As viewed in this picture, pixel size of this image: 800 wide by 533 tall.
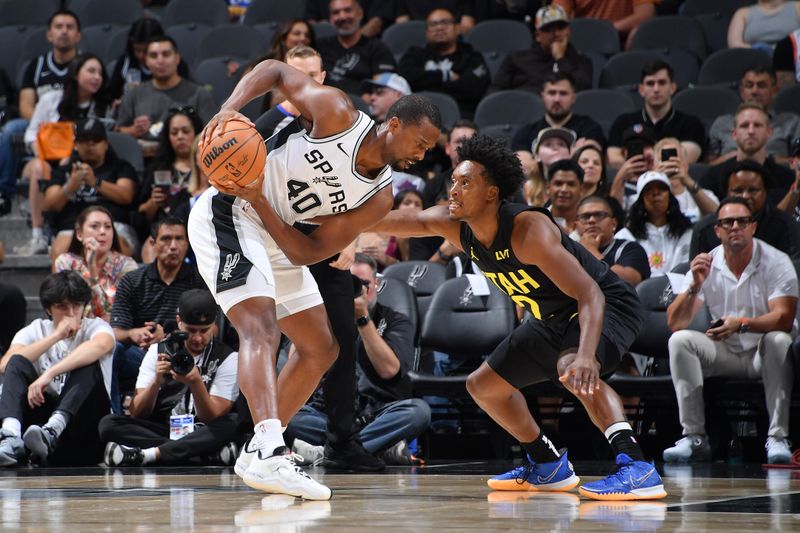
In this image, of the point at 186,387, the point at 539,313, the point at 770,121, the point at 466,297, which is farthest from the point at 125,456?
the point at 770,121

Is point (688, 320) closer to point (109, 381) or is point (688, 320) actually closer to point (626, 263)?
point (626, 263)

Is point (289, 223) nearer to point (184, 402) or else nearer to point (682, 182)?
point (184, 402)

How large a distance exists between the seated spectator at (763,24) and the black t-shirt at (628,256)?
3334 millimetres

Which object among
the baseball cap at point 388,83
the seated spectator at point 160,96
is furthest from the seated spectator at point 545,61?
the seated spectator at point 160,96

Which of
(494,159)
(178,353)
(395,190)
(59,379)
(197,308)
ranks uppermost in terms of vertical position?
(395,190)

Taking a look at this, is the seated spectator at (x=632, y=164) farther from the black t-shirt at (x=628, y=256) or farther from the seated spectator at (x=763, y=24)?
the seated spectator at (x=763, y=24)

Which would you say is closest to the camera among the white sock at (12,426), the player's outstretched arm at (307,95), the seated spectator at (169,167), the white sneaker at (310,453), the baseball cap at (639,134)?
the player's outstretched arm at (307,95)

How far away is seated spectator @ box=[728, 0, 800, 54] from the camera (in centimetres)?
926

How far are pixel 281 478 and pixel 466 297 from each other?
3.21m

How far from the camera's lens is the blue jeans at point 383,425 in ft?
19.3

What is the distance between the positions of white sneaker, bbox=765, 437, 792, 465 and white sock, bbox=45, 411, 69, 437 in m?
3.66

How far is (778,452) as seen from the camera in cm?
Answer: 567

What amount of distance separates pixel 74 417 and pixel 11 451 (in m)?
0.39

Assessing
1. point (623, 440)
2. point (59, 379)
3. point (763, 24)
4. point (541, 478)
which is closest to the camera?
point (623, 440)
